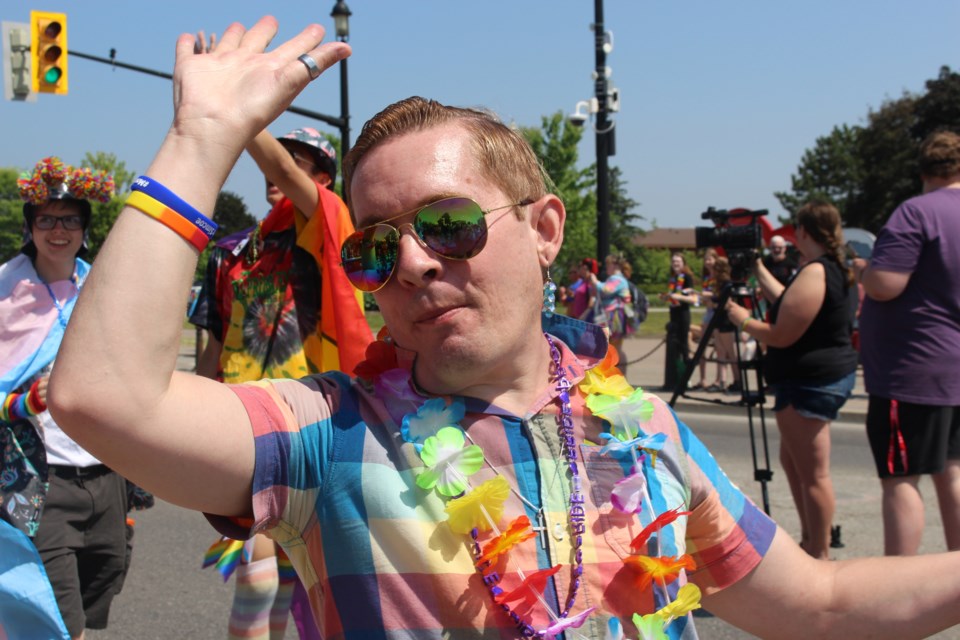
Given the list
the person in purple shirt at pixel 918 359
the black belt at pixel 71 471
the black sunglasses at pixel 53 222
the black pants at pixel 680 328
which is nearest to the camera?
the black belt at pixel 71 471

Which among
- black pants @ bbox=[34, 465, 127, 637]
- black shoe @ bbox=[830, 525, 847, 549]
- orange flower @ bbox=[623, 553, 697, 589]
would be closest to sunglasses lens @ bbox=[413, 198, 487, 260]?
orange flower @ bbox=[623, 553, 697, 589]

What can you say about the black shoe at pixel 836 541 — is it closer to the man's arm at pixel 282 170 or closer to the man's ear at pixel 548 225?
the man's arm at pixel 282 170

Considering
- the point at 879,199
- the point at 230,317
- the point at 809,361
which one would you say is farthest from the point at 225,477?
the point at 879,199

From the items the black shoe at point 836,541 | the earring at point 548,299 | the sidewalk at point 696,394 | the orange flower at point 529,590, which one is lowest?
the sidewalk at point 696,394

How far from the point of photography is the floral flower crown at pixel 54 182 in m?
3.54

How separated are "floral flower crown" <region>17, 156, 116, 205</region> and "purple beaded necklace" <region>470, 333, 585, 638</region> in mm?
2610

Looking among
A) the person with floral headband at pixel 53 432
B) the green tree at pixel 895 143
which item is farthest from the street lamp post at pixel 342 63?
the green tree at pixel 895 143

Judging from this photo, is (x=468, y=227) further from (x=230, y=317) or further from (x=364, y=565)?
(x=230, y=317)

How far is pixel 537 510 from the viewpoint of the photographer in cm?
149

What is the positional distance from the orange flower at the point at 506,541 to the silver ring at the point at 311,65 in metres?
Answer: 0.74

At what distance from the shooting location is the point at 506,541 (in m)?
1.41

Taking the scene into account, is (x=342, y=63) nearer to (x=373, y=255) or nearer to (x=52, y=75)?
(x=52, y=75)

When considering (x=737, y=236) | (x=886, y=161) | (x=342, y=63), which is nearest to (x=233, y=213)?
(x=886, y=161)

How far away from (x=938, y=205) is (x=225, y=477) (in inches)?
150
